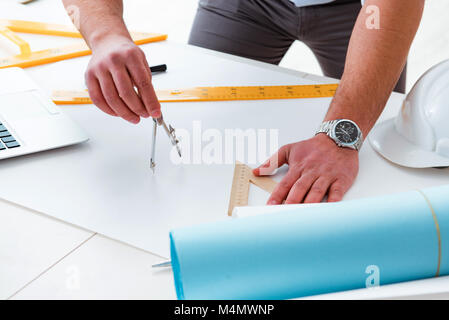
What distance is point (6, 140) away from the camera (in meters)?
0.97

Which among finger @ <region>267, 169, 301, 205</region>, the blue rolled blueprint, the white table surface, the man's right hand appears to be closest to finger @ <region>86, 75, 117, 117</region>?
the man's right hand

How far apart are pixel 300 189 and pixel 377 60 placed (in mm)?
375

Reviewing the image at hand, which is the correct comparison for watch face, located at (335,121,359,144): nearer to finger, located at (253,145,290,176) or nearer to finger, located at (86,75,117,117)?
finger, located at (253,145,290,176)

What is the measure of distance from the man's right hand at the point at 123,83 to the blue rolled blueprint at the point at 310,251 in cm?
40

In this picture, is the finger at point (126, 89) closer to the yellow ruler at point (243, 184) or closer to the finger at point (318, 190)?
the yellow ruler at point (243, 184)

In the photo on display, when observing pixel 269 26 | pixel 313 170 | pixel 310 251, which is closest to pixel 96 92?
pixel 313 170

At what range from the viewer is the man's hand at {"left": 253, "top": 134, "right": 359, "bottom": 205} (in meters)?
0.88

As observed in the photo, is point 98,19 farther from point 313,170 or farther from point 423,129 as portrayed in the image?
point 423,129

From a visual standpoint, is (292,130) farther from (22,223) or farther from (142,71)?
(22,223)

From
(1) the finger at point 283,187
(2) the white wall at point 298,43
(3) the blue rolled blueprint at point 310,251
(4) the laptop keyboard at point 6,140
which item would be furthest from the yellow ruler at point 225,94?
(2) the white wall at point 298,43

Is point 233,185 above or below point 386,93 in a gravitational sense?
below

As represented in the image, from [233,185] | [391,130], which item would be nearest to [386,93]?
[391,130]

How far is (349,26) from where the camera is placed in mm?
1538
